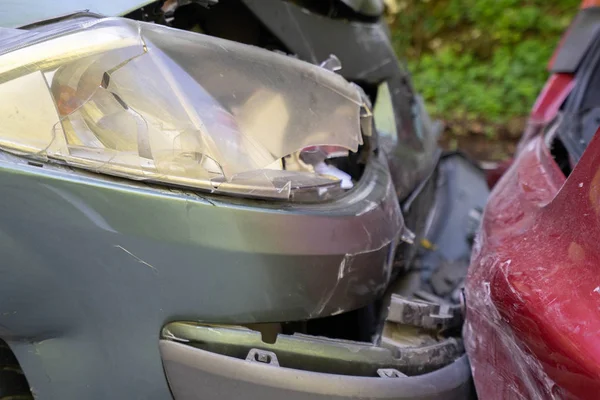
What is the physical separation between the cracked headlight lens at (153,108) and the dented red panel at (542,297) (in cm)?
54

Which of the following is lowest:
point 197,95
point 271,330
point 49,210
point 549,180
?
point 271,330

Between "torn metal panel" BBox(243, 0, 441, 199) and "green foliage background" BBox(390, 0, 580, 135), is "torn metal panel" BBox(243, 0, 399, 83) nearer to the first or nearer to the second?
"torn metal panel" BBox(243, 0, 441, 199)

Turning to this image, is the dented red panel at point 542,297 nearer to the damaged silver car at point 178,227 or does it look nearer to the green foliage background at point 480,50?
the damaged silver car at point 178,227

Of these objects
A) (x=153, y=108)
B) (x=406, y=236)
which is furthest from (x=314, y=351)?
(x=153, y=108)

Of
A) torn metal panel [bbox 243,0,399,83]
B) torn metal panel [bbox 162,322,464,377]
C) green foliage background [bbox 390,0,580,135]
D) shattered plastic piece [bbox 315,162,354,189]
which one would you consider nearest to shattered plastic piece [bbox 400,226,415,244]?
shattered plastic piece [bbox 315,162,354,189]

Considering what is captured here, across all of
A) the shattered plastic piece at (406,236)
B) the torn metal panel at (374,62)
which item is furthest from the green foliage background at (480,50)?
the shattered plastic piece at (406,236)

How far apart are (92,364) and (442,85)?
5156 mm

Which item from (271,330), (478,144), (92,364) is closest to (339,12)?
(271,330)

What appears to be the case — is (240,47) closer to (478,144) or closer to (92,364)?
(92,364)

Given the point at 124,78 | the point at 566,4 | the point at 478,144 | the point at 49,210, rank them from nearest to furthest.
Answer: the point at 49,210
the point at 124,78
the point at 478,144
the point at 566,4

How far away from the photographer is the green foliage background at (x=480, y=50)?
5.52 metres

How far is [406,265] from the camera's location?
79.0 inches

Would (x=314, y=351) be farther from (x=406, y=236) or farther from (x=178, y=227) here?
(x=406, y=236)

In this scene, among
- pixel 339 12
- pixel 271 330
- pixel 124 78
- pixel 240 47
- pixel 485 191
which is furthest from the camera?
pixel 485 191
